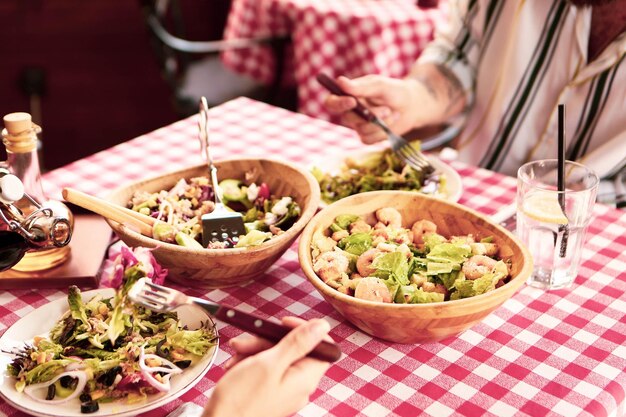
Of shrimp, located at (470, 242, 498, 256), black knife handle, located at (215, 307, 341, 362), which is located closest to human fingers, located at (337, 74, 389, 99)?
shrimp, located at (470, 242, 498, 256)

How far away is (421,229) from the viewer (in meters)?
1.29

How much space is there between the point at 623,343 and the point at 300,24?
239cm

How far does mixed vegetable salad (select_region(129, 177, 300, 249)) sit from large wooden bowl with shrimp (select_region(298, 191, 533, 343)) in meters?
0.09

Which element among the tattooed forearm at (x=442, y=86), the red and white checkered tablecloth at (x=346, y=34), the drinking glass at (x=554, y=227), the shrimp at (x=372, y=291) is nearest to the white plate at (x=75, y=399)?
the shrimp at (x=372, y=291)

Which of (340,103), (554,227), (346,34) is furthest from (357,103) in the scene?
(346,34)

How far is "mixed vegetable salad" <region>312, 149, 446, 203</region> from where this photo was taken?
1505 millimetres

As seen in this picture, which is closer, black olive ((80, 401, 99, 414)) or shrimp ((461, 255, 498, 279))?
black olive ((80, 401, 99, 414))

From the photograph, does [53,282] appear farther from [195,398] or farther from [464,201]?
[464,201]

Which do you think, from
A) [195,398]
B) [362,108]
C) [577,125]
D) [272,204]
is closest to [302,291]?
[272,204]

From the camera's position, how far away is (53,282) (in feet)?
4.23

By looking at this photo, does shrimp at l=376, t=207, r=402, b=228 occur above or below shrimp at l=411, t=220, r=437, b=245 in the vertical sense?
above

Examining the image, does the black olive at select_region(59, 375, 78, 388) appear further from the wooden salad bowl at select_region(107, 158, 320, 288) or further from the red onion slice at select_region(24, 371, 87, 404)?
the wooden salad bowl at select_region(107, 158, 320, 288)

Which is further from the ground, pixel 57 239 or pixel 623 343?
pixel 57 239

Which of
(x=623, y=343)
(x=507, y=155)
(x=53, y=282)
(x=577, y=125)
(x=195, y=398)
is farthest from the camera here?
(x=507, y=155)
